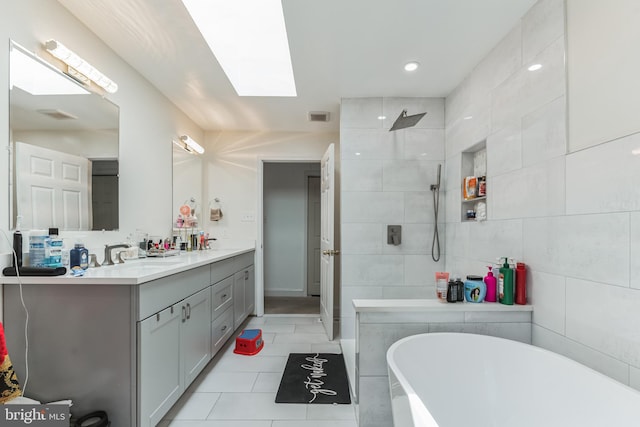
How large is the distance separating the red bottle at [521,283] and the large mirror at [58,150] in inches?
105

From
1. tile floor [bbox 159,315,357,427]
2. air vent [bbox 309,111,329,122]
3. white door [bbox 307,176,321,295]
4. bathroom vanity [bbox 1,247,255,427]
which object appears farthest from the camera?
white door [bbox 307,176,321,295]

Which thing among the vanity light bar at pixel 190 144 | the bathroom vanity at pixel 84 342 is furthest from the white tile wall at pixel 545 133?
the vanity light bar at pixel 190 144

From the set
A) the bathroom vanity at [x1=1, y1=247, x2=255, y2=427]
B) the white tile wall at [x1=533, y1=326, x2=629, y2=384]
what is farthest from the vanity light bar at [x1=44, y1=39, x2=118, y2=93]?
the white tile wall at [x1=533, y1=326, x2=629, y2=384]

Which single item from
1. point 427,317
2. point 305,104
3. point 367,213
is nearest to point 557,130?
point 427,317

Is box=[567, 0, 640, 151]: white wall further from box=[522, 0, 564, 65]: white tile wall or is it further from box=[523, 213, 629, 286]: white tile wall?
box=[523, 213, 629, 286]: white tile wall

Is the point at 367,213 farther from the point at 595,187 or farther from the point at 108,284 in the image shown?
the point at 108,284

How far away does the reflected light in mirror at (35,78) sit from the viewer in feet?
4.73

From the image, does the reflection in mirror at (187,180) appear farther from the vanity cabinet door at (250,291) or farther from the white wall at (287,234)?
the white wall at (287,234)

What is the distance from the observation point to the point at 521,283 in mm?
1664

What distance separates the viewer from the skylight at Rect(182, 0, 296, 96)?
192 cm

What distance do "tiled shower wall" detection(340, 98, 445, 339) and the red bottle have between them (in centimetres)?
114

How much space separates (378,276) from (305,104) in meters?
1.90

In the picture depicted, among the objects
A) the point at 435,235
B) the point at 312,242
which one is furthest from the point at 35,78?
the point at 312,242

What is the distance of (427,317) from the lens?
1614mm
